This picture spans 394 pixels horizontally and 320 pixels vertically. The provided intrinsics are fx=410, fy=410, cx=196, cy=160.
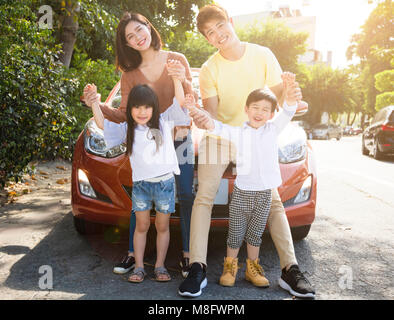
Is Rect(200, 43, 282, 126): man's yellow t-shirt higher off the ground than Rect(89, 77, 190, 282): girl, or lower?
higher

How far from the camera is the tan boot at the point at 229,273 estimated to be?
2584 mm

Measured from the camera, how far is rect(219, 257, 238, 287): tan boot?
102 inches

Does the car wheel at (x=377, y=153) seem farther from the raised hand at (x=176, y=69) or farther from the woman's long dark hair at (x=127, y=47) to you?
the raised hand at (x=176, y=69)

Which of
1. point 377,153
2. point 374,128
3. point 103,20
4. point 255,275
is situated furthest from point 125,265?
point 374,128

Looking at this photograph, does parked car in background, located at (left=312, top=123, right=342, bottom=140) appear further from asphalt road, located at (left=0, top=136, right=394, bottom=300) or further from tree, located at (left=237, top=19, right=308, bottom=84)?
asphalt road, located at (left=0, top=136, right=394, bottom=300)

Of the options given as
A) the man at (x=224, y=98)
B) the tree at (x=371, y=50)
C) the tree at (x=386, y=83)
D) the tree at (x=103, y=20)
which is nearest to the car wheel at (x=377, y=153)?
the tree at (x=103, y=20)

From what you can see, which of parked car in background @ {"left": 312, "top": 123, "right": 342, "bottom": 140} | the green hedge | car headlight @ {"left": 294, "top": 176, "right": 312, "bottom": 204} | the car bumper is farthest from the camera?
parked car in background @ {"left": 312, "top": 123, "right": 342, "bottom": 140}

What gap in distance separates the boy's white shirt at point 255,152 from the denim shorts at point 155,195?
43 centimetres

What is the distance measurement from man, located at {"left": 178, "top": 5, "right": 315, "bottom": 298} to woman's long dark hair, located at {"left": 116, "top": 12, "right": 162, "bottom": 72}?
1.11 feet

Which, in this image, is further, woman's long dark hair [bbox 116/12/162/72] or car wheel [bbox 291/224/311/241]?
car wheel [bbox 291/224/311/241]

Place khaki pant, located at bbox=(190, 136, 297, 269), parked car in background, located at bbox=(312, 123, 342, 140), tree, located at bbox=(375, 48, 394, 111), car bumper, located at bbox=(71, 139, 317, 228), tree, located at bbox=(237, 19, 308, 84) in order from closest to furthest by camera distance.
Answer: khaki pant, located at bbox=(190, 136, 297, 269)
car bumper, located at bbox=(71, 139, 317, 228)
tree, located at bbox=(375, 48, 394, 111)
tree, located at bbox=(237, 19, 308, 84)
parked car in background, located at bbox=(312, 123, 342, 140)

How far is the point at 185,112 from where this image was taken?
2777 mm

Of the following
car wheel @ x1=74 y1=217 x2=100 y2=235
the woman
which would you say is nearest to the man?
the woman
